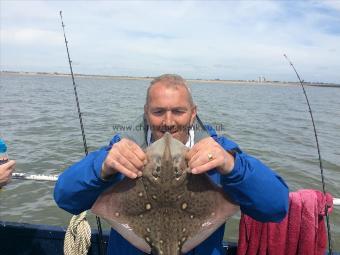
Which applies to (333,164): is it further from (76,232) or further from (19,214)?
(76,232)

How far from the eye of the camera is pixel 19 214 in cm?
941

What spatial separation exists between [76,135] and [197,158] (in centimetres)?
1655

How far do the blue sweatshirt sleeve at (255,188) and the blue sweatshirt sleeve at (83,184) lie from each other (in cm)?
85

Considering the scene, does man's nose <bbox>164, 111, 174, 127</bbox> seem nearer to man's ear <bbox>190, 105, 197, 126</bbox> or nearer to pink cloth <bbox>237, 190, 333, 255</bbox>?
man's ear <bbox>190, 105, 197, 126</bbox>

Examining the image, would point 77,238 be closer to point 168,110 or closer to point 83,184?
point 83,184

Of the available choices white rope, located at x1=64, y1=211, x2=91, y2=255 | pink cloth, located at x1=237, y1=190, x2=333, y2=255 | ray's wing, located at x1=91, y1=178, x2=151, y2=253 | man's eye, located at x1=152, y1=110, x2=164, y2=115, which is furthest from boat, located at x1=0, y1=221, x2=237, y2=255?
man's eye, located at x1=152, y1=110, x2=164, y2=115

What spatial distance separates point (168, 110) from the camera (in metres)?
2.92

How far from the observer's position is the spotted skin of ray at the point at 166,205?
2.40 metres

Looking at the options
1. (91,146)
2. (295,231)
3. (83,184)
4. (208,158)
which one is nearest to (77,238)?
(83,184)

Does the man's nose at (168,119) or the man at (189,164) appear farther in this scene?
the man's nose at (168,119)

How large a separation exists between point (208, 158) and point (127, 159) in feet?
1.69

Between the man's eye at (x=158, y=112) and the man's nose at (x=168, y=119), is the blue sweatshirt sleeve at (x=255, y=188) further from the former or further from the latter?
the man's eye at (x=158, y=112)

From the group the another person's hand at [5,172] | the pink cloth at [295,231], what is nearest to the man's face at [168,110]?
the pink cloth at [295,231]

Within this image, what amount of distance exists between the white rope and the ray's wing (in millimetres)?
2195
